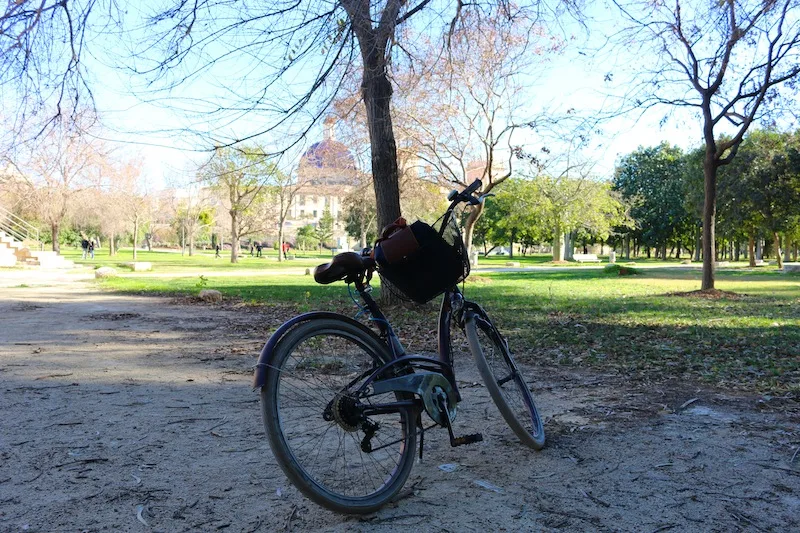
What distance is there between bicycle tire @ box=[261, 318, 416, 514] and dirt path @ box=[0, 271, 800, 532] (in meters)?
0.13

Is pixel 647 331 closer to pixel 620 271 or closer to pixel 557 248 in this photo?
pixel 620 271

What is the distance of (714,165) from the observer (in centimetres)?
1395

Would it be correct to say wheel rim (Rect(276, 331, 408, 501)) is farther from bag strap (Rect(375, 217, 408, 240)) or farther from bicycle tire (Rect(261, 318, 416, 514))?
bag strap (Rect(375, 217, 408, 240))

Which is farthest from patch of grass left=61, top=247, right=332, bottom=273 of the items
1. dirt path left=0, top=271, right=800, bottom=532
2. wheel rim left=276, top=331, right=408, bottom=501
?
wheel rim left=276, top=331, right=408, bottom=501

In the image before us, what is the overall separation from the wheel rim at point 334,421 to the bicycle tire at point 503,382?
61 centimetres

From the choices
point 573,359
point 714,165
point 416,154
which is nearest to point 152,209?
point 416,154

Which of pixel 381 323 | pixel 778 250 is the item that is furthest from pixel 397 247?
pixel 778 250

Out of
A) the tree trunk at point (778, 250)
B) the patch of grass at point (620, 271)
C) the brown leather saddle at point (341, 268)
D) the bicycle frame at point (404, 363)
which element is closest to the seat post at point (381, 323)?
the bicycle frame at point (404, 363)

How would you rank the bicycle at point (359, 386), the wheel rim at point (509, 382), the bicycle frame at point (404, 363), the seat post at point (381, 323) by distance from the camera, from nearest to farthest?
the bicycle at point (359, 386) → the bicycle frame at point (404, 363) → the seat post at point (381, 323) → the wheel rim at point (509, 382)

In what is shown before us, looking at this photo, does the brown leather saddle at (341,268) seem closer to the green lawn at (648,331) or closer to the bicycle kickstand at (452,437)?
the bicycle kickstand at (452,437)

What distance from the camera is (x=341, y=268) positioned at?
2.67 m

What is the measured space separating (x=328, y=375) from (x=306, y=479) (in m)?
0.48

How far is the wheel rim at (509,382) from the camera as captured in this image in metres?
3.28

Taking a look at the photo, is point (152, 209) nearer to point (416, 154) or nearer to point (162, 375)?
point (416, 154)
